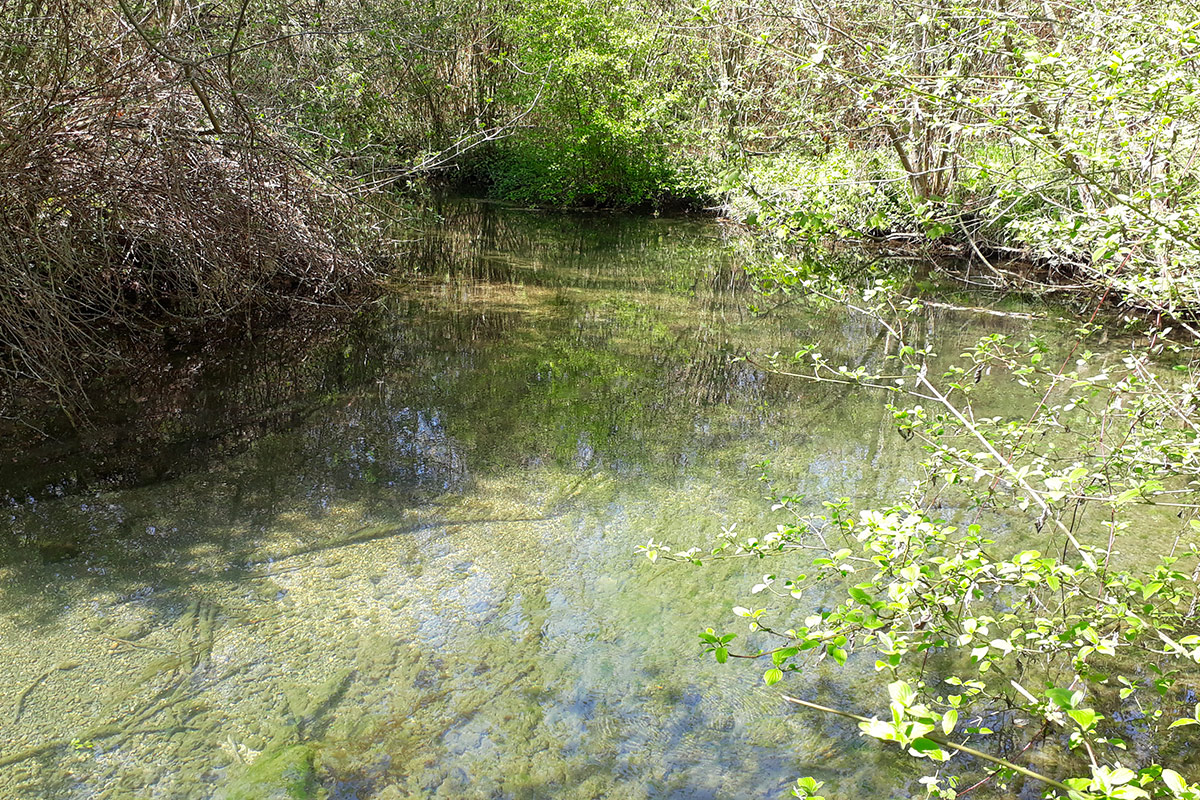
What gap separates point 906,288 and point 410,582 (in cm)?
932

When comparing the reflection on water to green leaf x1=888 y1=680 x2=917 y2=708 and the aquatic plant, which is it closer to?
the aquatic plant

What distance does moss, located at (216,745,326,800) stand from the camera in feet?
8.39

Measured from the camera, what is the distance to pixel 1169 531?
4262 millimetres

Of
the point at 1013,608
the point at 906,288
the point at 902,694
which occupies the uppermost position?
the point at 902,694

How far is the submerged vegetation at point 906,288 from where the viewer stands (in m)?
2.45

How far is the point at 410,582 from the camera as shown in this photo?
3717mm

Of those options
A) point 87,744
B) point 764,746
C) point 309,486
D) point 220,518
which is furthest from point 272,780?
point 309,486

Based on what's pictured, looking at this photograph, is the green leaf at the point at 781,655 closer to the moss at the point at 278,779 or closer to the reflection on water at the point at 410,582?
the reflection on water at the point at 410,582

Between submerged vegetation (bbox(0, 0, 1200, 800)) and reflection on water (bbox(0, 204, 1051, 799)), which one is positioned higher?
submerged vegetation (bbox(0, 0, 1200, 800))

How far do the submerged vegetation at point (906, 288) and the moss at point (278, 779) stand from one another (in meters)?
0.02

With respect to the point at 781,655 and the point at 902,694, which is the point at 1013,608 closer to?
the point at 781,655

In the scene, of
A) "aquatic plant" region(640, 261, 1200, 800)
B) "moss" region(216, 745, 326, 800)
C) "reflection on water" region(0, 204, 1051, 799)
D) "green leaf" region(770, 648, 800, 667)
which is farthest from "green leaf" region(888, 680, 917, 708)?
"moss" region(216, 745, 326, 800)

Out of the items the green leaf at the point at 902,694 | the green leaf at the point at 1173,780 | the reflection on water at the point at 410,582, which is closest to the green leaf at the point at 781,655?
the green leaf at the point at 902,694

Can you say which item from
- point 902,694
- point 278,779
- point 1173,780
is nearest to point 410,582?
point 278,779
